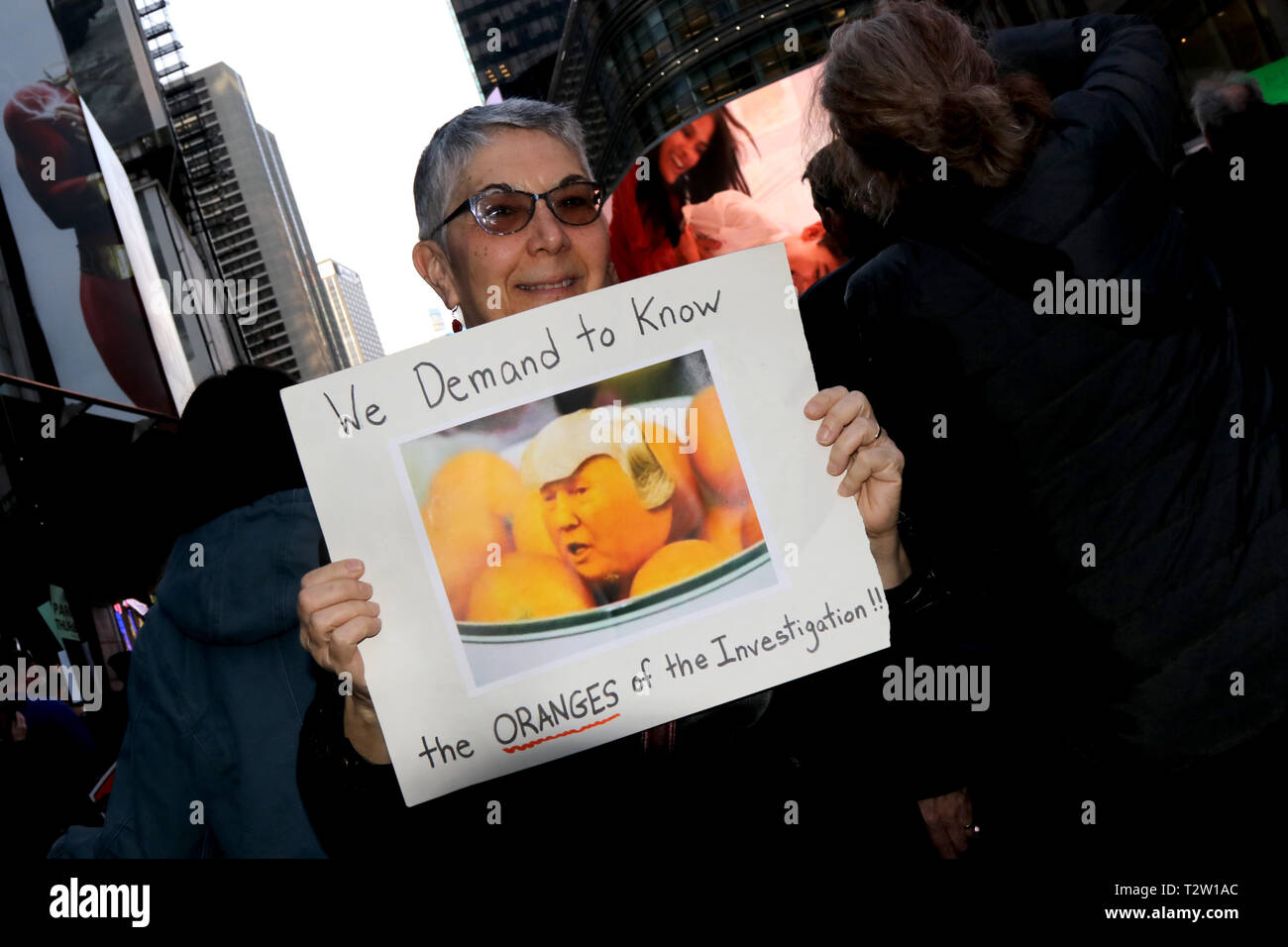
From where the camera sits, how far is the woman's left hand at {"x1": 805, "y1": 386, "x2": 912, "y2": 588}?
4.46 ft

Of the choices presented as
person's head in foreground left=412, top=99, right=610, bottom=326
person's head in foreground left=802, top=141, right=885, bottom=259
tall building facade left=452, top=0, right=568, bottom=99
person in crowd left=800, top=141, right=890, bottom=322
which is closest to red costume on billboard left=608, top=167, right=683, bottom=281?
person in crowd left=800, top=141, right=890, bottom=322

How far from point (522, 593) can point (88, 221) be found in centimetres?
1710

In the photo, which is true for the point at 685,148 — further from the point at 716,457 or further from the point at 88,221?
the point at 716,457

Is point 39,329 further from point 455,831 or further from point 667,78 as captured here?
point 667,78

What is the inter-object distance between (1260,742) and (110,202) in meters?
19.9

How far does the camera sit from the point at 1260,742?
171cm

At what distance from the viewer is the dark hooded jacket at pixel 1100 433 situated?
5.69 ft

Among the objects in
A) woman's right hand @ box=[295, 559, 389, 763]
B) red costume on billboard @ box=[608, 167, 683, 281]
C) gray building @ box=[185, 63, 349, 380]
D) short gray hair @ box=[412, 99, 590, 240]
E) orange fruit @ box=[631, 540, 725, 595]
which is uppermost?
gray building @ box=[185, 63, 349, 380]

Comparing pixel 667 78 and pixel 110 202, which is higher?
pixel 667 78

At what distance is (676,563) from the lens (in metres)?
1.32

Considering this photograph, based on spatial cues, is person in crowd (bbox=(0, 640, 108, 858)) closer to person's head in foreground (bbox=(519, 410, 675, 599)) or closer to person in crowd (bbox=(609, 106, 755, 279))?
Result: person's head in foreground (bbox=(519, 410, 675, 599))

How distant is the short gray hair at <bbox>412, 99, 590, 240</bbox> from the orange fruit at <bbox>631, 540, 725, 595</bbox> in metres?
1.05
